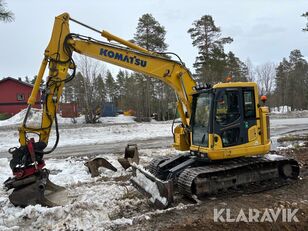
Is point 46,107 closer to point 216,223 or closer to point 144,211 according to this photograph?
point 144,211

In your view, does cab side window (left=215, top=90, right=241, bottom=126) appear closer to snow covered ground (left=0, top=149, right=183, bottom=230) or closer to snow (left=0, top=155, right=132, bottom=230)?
snow covered ground (left=0, top=149, right=183, bottom=230)

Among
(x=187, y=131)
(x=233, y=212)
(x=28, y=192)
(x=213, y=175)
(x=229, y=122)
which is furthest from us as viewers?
(x=187, y=131)

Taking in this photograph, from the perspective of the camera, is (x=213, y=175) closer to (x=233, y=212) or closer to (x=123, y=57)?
(x=233, y=212)

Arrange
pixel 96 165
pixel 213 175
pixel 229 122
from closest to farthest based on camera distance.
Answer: pixel 213 175, pixel 229 122, pixel 96 165

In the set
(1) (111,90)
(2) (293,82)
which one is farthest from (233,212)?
(2) (293,82)

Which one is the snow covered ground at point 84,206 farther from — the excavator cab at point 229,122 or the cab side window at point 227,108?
the cab side window at point 227,108

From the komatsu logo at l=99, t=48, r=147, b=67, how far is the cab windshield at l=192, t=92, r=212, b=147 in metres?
1.56

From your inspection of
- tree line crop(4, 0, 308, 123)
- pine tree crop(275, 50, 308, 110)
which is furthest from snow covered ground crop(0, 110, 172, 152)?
pine tree crop(275, 50, 308, 110)

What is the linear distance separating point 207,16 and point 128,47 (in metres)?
32.2

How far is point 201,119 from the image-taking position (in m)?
7.59

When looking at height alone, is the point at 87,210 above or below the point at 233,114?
below

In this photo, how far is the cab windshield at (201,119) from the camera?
7.35m

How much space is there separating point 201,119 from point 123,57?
2.32 meters

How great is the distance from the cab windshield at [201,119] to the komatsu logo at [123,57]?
156 cm
